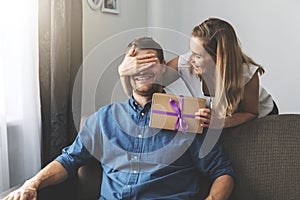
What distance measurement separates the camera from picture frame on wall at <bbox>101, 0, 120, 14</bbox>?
2.17 metres

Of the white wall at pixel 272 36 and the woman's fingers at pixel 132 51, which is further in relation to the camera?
the white wall at pixel 272 36

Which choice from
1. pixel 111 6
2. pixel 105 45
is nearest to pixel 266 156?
pixel 105 45

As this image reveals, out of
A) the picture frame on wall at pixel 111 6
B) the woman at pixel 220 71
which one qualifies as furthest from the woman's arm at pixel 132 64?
the picture frame on wall at pixel 111 6

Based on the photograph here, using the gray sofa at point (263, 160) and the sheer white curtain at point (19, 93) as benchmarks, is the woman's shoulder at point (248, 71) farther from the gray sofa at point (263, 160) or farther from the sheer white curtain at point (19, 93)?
the sheer white curtain at point (19, 93)

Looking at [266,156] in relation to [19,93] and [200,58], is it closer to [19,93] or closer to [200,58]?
[200,58]

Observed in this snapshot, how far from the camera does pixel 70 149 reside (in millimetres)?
1543

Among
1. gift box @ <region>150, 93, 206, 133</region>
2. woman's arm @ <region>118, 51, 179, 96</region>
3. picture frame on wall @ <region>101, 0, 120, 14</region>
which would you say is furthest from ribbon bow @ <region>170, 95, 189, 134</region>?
picture frame on wall @ <region>101, 0, 120, 14</region>

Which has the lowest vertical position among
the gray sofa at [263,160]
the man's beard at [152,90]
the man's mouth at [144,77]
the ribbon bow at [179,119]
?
the gray sofa at [263,160]

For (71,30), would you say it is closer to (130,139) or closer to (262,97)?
(130,139)

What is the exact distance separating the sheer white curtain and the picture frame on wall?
0.52 metres

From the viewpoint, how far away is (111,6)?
7.30 feet

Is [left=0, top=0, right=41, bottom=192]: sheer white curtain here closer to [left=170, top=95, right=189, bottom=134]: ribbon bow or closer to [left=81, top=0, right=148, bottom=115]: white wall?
[left=81, top=0, right=148, bottom=115]: white wall

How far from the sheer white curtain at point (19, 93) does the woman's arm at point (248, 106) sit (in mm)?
874

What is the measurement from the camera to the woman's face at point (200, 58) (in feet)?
4.65
